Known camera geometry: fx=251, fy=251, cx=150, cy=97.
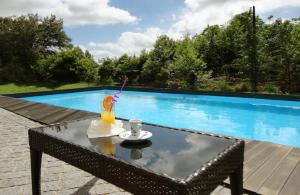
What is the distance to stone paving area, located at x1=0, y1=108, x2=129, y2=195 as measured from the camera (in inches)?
97.4

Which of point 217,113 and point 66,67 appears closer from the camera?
point 217,113

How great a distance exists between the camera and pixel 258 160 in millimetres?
2979

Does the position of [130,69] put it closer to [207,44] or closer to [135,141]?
[207,44]

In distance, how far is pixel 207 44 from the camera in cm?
1691

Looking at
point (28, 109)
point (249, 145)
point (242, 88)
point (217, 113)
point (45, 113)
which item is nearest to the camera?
point (249, 145)

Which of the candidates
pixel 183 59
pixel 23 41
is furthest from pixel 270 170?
pixel 23 41

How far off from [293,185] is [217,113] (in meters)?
6.71

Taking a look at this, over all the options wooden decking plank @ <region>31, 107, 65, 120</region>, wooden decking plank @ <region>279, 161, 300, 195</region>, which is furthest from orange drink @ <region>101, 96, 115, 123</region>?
wooden decking plank @ <region>31, 107, 65, 120</region>

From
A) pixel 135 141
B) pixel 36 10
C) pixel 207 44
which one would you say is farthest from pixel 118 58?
pixel 135 141

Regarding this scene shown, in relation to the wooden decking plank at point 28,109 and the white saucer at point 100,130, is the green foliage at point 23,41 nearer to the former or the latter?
the wooden decking plank at point 28,109

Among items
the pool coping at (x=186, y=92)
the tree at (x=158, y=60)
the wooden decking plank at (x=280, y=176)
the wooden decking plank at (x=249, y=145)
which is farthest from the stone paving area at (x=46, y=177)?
the tree at (x=158, y=60)

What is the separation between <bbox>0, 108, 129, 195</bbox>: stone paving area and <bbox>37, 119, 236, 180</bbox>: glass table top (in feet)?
2.23

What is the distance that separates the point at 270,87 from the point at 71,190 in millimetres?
11026

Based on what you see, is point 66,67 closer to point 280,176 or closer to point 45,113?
point 45,113
